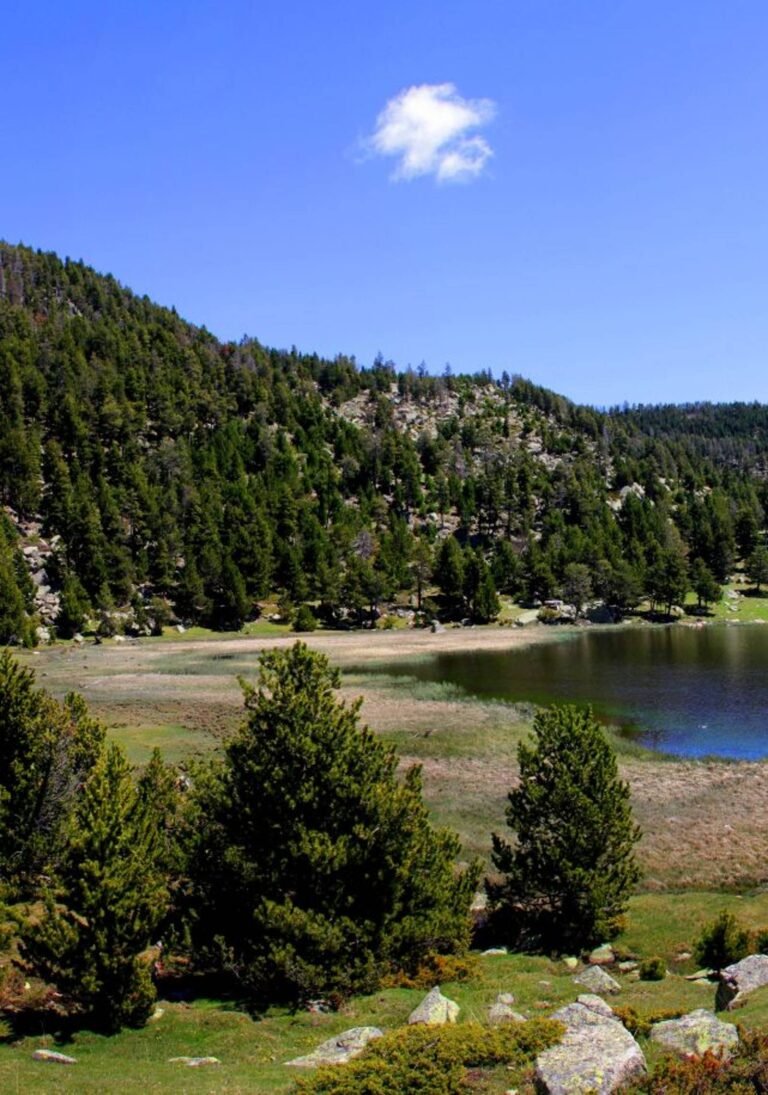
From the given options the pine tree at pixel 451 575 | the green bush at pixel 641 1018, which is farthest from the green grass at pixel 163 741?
the pine tree at pixel 451 575

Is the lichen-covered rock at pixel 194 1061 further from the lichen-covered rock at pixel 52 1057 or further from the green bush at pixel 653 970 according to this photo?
the green bush at pixel 653 970

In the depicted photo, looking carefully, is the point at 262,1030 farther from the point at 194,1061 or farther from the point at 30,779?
the point at 30,779

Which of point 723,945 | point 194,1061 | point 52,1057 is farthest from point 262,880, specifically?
point 723,945

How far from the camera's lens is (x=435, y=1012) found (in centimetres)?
1781

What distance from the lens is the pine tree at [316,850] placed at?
22.2 metres

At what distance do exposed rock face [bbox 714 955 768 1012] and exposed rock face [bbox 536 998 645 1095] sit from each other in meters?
5.73

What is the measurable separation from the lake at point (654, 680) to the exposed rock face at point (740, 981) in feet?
113

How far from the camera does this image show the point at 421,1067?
13758 millimetres

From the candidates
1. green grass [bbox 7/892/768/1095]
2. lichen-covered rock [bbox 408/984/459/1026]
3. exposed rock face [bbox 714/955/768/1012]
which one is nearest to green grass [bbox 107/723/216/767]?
green grass [bbox 7/892/768/1095]

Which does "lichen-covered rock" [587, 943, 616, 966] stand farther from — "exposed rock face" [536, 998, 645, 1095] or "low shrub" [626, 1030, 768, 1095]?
"low shrub" [626, 1030, 768, 1095]

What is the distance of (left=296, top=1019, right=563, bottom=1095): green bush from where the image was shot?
13.1 m

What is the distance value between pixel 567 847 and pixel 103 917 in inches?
635

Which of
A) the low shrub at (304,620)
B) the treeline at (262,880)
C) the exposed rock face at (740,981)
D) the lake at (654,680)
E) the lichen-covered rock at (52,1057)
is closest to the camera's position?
the lichen-covered rock at (52,1057)

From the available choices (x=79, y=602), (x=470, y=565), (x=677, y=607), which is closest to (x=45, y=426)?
(x=79, y=602)
